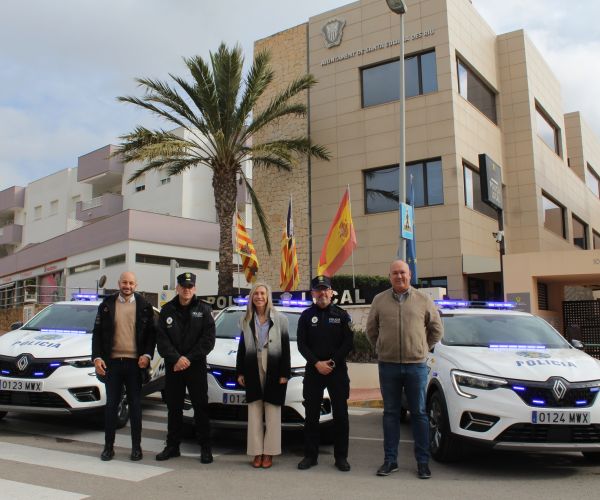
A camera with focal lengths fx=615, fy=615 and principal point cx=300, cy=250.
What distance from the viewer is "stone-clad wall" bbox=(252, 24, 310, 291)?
22688mm

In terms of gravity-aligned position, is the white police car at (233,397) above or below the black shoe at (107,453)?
above

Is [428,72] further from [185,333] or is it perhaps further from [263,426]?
[263,426]

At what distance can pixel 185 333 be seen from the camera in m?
6.21

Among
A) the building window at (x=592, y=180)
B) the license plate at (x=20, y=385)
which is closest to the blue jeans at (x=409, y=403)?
the license plate at (x=20, y=385)

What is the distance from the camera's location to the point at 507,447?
5.34m

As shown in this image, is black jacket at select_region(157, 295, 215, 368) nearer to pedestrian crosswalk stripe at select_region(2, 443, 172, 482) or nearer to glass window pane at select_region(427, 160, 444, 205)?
pedestrian crosswalk stripe at select_region(2, 443, 172, 482)

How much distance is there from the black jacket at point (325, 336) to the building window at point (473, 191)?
49.6ft

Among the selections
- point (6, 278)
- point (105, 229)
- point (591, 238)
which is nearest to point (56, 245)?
point (105, 229)

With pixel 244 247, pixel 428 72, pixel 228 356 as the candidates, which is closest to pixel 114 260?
pixel 244 247

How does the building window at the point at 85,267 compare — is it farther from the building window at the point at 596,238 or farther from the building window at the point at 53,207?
the building window at the point at 596,238

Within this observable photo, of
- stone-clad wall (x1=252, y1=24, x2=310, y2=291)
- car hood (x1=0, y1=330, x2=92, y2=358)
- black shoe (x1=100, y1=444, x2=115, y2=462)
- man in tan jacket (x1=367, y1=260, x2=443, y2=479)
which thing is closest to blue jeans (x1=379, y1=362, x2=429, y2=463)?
man in tan jacket (x1=367, y1=260, x2=443, y2=479)

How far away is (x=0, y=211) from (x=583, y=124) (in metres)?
42.3

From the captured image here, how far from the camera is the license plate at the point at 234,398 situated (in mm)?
6309

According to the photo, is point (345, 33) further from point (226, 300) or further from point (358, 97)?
point (226, 300)
